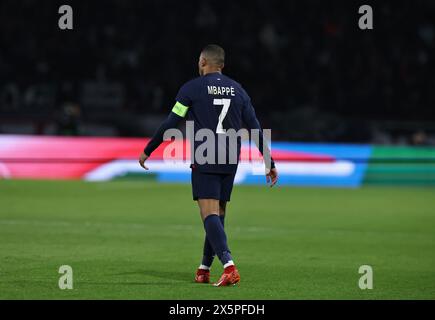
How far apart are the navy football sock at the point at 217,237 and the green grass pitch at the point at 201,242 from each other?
1.04 ft

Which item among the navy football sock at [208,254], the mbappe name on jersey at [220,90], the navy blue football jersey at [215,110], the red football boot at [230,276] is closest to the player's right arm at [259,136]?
the navy blue football jersey at [215,110]

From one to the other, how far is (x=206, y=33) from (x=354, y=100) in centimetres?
525

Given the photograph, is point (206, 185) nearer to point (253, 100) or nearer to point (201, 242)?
point (201, 242)

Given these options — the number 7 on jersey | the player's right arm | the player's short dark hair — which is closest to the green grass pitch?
the player's right arm

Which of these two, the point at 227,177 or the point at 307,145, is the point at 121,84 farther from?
the point at 227,177

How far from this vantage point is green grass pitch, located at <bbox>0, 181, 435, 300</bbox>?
27.5ft

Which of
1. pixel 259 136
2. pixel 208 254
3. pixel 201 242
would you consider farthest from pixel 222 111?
pixel 201 242

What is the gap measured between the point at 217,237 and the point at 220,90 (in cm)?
132

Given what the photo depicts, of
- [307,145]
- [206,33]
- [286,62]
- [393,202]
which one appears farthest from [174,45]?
[393,202]

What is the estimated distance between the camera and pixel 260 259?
1060 cm

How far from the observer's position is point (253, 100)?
27.7 metres

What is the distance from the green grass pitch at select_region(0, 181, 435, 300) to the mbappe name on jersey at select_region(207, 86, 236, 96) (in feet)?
5.74

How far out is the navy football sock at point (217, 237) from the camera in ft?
27.1

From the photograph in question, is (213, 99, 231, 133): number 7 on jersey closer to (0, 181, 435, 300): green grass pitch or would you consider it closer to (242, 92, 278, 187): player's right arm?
(242, 92, 278, 187): player's right arm
